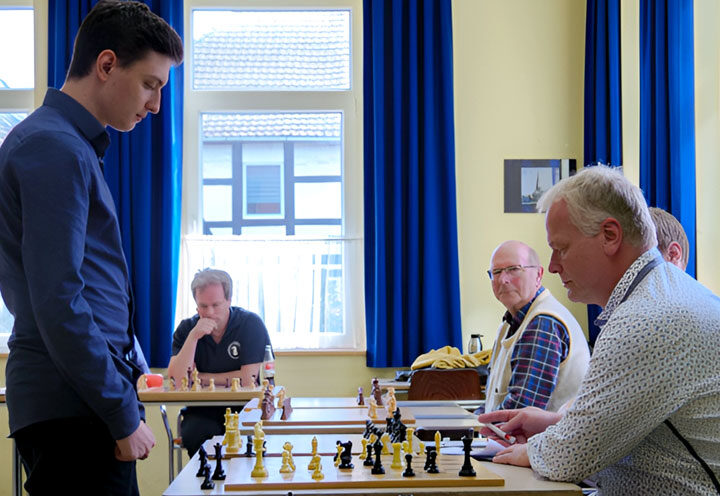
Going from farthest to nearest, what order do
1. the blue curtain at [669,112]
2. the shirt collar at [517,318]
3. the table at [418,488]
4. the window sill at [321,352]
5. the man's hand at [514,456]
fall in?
the window sill at [321,352] → the blue curtain at [669,112] → the shirt collar at [517,318] → the man's hand at [514,456] → the table at [418,488]

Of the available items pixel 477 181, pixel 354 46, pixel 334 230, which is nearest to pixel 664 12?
pixel 477 181

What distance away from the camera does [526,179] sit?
6.04 m

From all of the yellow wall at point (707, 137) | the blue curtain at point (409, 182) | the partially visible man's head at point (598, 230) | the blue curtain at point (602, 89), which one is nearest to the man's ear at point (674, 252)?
the partially visible man's head at point (598, 230)

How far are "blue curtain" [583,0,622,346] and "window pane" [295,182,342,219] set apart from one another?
72.2 inches

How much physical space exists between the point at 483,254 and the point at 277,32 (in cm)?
223

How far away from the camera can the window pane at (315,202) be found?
6070 millimetres

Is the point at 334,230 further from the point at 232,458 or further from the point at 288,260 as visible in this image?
the point at 232,458

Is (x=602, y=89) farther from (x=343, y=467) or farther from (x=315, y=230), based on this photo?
(x=343, y=467)

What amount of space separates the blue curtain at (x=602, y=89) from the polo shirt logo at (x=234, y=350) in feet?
8.18

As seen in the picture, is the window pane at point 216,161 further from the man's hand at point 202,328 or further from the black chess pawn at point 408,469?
the black chess pawn at point 408,469

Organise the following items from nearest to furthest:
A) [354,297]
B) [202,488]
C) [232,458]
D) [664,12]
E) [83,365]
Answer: [83,365], [202,488], [232,458], [664,12], [354,297]

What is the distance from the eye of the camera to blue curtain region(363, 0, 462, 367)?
577cm

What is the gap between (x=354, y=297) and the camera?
598cm

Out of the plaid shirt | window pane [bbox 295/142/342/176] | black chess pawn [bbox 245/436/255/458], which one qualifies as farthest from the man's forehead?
window pane [bbox 295/142/342/176]
